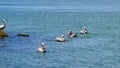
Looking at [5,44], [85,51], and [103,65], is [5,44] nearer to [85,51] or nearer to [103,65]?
[85,51]

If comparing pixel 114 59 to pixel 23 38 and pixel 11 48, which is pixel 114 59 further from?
pixel 23 38

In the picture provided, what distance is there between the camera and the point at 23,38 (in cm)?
7288

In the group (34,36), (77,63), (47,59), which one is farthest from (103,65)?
(34,36)

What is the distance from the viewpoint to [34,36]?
253 feet

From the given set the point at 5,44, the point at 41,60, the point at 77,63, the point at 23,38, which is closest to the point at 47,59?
the point at 41,60

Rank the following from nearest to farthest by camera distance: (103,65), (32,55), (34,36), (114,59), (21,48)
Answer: (103,65), (114,59), (32,55), (21,48), (34,36)

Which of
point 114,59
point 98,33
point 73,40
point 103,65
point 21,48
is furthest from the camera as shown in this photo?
point 98,33

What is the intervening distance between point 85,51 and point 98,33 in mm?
22201

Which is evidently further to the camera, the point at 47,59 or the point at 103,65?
the point at 47,59

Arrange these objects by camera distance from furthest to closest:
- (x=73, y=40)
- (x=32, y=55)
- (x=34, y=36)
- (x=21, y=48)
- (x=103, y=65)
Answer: (x=34, y=36) < (x=73, y=40) < (x=21, y=48) < (x=32, y=55) < (x=103, y=65)

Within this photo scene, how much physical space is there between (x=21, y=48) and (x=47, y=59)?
899cm

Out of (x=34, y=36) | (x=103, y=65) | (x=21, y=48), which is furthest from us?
(x=34, y=36)

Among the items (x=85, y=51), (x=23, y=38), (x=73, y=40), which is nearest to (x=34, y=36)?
(x=23, y=38)

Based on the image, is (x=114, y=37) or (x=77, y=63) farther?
(x=114, y=37)
